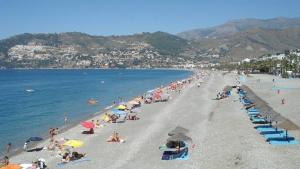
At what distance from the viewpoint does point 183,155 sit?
2745 cm

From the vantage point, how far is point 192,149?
2933 cm

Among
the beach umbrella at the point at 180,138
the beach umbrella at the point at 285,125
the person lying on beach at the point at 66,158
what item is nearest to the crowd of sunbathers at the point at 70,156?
the person lying on beach at the point at 66,158

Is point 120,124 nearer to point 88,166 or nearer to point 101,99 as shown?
point 88,166

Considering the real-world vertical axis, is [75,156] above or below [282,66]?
below

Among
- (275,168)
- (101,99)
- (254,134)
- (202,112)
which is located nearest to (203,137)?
(254,134)

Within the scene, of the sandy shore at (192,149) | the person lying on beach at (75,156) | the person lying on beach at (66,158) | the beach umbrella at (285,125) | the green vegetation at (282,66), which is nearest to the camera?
the sandy shore at (192,149)

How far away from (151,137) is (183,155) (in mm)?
7533

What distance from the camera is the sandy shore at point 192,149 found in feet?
84.0

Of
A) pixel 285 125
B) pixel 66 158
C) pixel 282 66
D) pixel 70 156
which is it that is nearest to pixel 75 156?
pixel 70 156

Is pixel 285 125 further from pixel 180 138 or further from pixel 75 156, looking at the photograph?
pixel 75 156

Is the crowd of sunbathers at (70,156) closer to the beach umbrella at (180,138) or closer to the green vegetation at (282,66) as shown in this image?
the beach umbrella at (180,138)

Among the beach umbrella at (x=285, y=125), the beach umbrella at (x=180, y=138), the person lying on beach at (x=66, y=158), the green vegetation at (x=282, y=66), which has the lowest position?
the person lying on beach at (x=66, y=158)

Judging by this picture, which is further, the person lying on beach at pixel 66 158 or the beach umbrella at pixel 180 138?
the beach umbrella at pixel 180 138

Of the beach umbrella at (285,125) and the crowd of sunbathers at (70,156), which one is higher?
the beach umbrella at (285,125)
